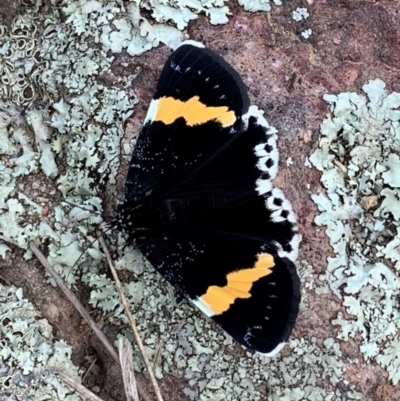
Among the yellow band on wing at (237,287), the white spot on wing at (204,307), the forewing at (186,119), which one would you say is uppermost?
the forewing at (186,119)

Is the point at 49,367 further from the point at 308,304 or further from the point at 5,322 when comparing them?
the point at 308,304

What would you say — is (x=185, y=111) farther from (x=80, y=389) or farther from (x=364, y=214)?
(x=80, y=389)

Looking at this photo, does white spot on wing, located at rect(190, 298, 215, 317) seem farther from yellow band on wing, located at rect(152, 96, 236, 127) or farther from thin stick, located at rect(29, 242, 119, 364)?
yellow band on wing, located at rect(152, 96, 236, 127)

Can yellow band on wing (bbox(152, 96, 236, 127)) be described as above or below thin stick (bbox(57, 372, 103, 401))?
above

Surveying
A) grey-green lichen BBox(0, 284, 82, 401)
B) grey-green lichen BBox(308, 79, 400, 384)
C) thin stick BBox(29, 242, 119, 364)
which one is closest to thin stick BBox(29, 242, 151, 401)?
thin stick BBox(29, 242, 119, 364)

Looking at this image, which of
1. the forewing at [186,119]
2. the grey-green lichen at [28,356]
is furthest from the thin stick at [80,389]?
the forewing at [186,119]

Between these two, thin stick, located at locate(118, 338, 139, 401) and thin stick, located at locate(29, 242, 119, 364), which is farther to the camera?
thin stick, located at locate(29, 242, 119, 364)

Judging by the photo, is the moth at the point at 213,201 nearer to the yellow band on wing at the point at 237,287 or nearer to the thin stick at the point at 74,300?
the yellow band on wing at the point at 237,287

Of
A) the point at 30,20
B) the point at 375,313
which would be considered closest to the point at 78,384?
the point at 375,313
